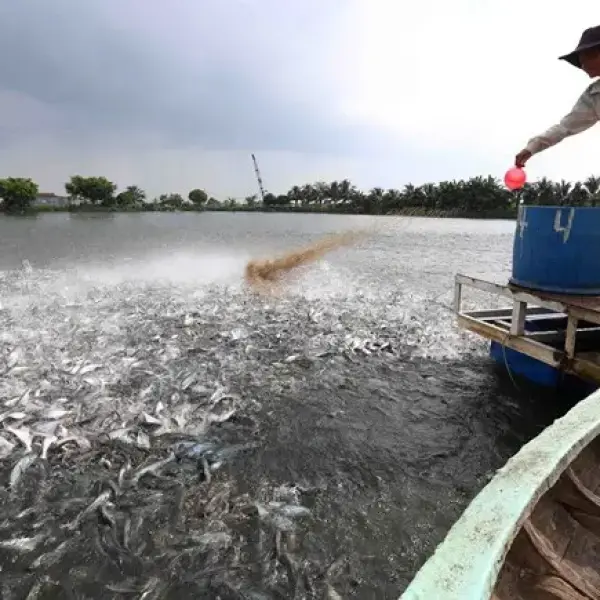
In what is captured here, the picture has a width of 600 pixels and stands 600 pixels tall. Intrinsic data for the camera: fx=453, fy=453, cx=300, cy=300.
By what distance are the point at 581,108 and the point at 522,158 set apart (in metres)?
0.74

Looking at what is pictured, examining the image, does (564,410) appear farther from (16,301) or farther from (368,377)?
(16,301)

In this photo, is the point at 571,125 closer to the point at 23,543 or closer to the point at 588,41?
the point at 588,41

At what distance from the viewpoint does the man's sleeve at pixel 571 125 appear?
475cm

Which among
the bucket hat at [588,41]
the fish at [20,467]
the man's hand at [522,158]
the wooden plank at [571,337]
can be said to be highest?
the bucket hat at [588,41]

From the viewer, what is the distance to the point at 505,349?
21.2 ft

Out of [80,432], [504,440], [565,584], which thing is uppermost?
[565,584]

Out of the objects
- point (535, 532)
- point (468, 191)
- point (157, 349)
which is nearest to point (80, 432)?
point (157, 349)

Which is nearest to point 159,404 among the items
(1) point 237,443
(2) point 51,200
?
(1) point 237,443

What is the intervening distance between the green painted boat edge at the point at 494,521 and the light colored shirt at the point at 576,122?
11.6ft

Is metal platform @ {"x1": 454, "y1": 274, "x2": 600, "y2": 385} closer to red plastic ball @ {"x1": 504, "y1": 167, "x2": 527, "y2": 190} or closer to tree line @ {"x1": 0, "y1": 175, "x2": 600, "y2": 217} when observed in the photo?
red plastic ball @ {"x1": 504, "y1": 167, "x2": 527, "y2": 190}

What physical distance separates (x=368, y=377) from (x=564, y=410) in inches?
99.3

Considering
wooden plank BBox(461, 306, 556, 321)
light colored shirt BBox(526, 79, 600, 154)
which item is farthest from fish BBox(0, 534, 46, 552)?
light colored shirt BBox(526, 79, 600, 154)

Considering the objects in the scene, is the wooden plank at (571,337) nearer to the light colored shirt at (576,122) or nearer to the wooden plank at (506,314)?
the wooden plank at (506,314)

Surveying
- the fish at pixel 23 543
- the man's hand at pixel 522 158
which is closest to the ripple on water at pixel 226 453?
the fish at pixel 23 543
